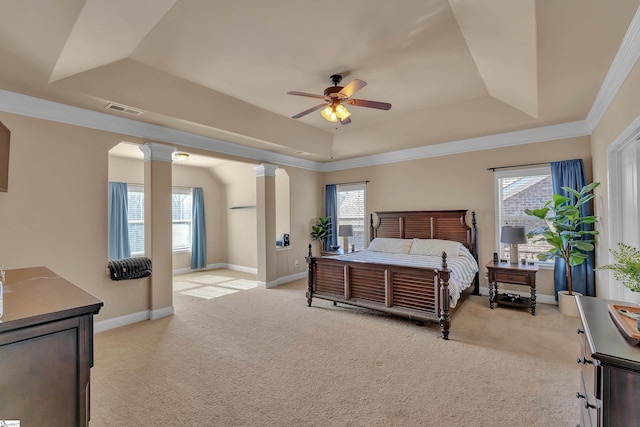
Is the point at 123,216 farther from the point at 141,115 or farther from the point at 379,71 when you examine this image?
the point at 379,71

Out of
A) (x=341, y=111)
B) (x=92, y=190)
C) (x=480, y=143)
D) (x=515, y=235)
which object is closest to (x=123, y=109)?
(x=92, y=190)

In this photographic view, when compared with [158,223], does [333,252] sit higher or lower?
lower

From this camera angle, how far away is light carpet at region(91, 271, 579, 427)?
6.89 feet

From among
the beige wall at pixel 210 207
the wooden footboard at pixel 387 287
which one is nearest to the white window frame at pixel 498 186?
the wooden footboard at pixel 387 287

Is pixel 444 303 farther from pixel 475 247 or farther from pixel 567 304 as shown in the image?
pixel 475 247

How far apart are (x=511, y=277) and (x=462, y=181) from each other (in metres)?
1.83

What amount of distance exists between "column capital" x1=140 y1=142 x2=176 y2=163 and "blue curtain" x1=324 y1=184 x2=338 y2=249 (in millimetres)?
3624

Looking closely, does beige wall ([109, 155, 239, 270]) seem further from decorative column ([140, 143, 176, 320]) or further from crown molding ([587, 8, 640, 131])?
crown molding ([587, 8, 640, 131])

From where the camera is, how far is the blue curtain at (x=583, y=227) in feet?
13.6

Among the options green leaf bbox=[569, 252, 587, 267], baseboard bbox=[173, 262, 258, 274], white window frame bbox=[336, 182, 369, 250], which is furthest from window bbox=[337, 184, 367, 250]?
green leaf bbox=[569, 252, 587, 267]

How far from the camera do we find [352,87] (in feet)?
9.64

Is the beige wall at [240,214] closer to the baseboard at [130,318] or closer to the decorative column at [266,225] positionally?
the decorative column at [266,225]

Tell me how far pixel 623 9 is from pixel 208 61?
3454 mm

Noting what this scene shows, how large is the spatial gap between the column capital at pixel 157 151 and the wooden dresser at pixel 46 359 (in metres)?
3.05
